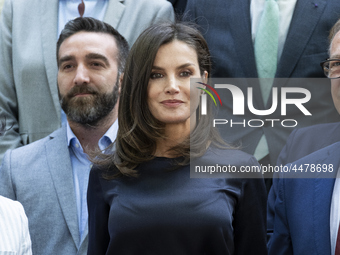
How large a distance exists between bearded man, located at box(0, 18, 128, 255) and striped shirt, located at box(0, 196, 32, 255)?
56 centimetres

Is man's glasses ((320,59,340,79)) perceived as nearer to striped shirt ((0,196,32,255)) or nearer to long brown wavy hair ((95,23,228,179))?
long brown wavy hair ((95,23,228,179))

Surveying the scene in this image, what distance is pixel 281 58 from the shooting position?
352 cm

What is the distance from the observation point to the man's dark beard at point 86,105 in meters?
3.51

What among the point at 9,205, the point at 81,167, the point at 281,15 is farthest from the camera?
the point at 281,15

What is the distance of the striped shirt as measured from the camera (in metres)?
2.53

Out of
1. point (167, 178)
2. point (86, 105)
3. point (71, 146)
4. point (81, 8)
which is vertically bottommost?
point (167, 178)

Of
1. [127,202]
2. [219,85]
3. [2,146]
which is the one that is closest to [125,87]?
[127,202]

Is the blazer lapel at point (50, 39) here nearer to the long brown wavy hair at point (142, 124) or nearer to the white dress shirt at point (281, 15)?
the long brown wavy hair at point (142, 124)

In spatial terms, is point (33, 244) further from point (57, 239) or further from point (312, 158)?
point (312, 158)

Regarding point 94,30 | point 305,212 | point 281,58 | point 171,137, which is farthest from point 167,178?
point 94,30

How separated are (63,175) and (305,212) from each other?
1.41 m

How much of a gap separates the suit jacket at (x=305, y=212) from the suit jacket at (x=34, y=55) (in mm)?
1545

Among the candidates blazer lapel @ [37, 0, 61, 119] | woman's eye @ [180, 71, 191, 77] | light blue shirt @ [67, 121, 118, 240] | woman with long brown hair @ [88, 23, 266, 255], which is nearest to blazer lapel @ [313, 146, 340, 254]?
woman with long brown hair @ [88, 23, 266, 255]

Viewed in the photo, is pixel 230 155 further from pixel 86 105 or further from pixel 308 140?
pixel 86 105
